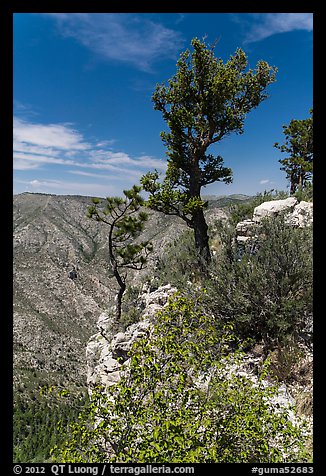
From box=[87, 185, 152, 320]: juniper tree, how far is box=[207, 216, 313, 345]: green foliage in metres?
5.42

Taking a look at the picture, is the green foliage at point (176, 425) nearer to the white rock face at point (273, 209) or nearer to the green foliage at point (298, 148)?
the white rock face at point (273, 209)

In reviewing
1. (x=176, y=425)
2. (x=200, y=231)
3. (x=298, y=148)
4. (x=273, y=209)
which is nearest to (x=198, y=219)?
(x=200, y=231)

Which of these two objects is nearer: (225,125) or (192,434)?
(192,434)

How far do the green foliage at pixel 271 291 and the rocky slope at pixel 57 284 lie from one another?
33897 millimetres

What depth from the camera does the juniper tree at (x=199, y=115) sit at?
30.5 feet

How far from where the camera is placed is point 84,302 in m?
75.1

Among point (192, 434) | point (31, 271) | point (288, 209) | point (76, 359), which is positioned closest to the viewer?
point (192, 434)

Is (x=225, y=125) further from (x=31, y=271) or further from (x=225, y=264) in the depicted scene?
(x=31, y=271)

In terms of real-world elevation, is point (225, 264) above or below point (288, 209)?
below

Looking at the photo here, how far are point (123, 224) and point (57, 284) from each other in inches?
2713

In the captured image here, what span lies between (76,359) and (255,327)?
5818 centimetres

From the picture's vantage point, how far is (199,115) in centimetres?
974
